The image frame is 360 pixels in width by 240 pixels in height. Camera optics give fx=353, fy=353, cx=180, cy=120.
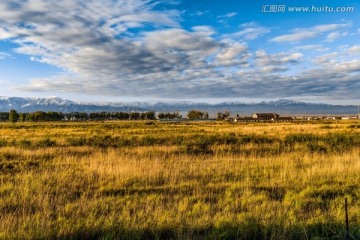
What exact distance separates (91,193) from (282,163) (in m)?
9.06

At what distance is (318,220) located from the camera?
758 cm

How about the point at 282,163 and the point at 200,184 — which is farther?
the point at 282,163

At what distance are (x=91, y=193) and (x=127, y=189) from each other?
111 centimetres

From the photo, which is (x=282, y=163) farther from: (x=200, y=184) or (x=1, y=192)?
(x=1, y=192)

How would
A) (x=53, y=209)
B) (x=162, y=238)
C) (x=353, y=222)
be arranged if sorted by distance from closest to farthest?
(x=162, y=238) → (x=353, y=222) → (x=53, y=209)

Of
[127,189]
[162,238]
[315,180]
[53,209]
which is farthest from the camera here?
[315,180]

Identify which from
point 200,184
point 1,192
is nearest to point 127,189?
point 200,184

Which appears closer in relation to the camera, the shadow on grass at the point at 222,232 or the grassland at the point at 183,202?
the shadow on grass at the point at 222,232

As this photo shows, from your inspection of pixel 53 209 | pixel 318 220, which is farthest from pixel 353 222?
pixel 53 209

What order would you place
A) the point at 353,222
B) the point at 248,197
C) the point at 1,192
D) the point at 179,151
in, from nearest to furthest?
the point at 353,222 < the point at 248,197 < the point at 1,192 < the point at 179,151

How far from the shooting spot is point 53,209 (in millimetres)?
8766

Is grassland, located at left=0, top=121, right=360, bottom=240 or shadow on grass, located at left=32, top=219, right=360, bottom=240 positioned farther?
grassland, located at left=0, top=121, right=360, bottom=240

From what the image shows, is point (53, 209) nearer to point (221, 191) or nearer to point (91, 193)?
point (91, 193)

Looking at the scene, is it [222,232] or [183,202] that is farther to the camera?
[183,202]
